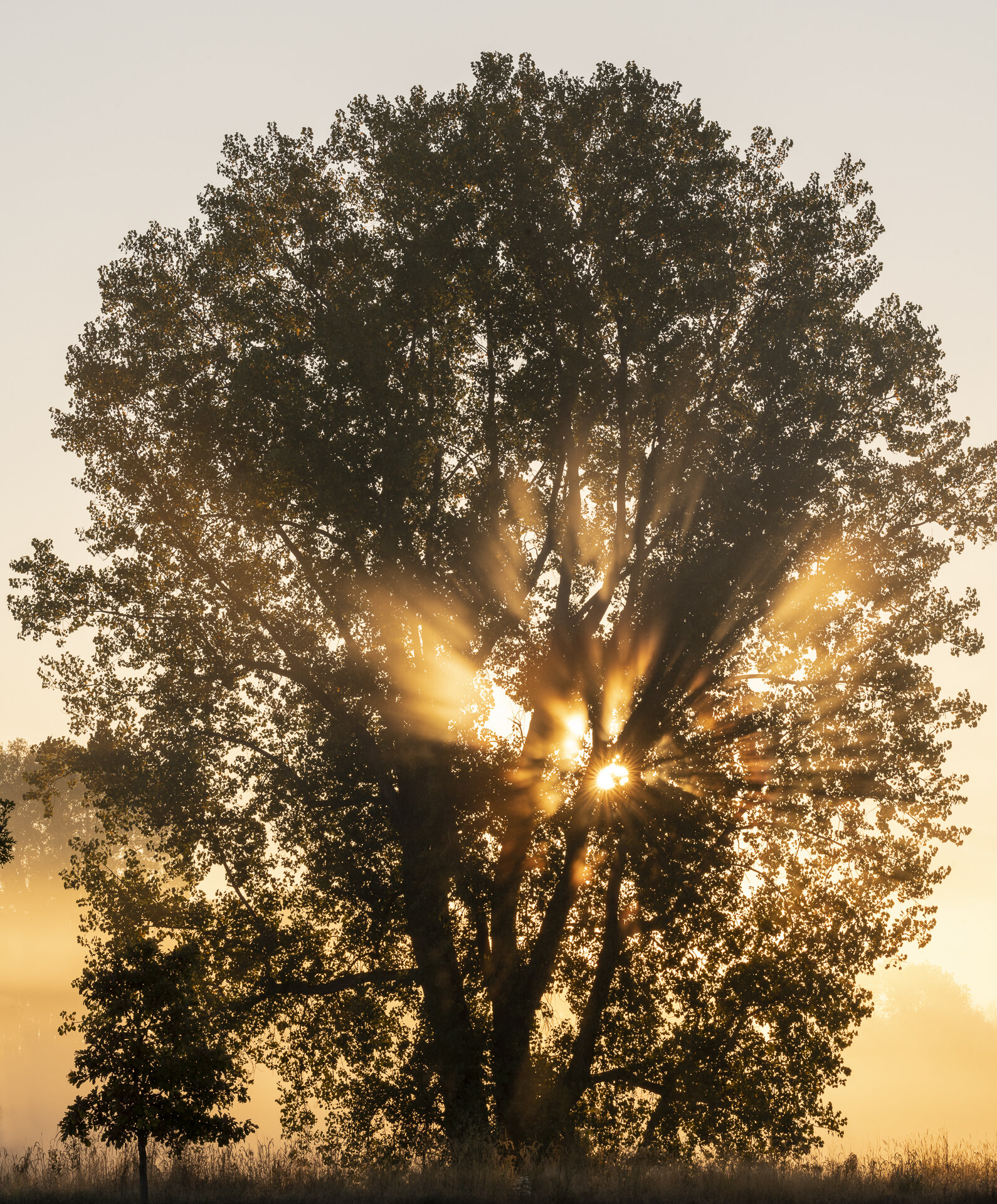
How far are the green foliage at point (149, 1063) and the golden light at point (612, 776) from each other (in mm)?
8118

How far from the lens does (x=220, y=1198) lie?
15727mm

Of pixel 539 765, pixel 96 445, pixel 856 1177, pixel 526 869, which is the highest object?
pixel 96 445

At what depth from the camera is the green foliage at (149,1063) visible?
1394 cm

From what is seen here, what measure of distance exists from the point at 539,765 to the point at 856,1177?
353 inches

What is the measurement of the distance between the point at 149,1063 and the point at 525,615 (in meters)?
11.0

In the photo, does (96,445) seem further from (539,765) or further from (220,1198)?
(220,1198)

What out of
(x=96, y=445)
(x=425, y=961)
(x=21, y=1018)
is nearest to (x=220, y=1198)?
(x=425, y=961)

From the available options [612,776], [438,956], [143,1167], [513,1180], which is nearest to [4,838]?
[143,1167]

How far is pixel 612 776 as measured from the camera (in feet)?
64.6

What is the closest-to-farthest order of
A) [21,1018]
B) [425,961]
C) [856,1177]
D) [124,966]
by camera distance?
[124,966] → [856,1177] → [425,961] → [21,1018]

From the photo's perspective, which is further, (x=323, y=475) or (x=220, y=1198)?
(x=323, y=475)

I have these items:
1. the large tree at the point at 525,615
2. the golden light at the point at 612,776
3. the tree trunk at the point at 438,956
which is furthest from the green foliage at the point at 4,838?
the golden light at the point at 612,776

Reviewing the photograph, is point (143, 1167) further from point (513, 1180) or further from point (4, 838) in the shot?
point (4, 838)

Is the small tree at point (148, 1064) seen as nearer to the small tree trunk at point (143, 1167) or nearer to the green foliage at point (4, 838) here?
the small tree trunk at point (143, 1167)
